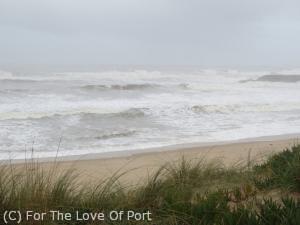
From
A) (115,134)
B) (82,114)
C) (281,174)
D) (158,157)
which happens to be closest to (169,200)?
(281,174)

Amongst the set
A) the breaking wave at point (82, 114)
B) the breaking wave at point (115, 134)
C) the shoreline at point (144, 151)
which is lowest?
the shoreline at point (144, 151)

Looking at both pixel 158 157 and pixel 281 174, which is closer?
pixel 281 174

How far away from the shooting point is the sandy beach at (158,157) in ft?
26.9

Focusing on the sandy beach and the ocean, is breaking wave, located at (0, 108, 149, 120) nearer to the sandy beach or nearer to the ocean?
the ocean

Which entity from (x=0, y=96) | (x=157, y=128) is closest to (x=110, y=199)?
(x=157, y=128)

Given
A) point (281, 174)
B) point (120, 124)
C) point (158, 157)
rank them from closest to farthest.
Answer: point (281, 174)
point (158, 157)
point (120, 124)

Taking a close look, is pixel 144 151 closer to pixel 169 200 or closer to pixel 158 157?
pixel 158 157

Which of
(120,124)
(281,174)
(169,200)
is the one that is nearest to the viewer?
(169,200)

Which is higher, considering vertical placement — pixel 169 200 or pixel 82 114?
pixel 169 200

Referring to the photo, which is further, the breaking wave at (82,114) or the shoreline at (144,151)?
the breaking wave at (82,114)

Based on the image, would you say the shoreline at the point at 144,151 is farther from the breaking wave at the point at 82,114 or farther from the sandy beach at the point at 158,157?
the breaking wave at the point at 82,114

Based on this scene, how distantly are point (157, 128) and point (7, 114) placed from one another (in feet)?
20.1

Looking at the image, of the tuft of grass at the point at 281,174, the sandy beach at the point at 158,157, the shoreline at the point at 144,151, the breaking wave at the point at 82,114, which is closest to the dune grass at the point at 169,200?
the tuft of grass at the point at 281,174

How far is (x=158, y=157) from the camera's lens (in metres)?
9.70
